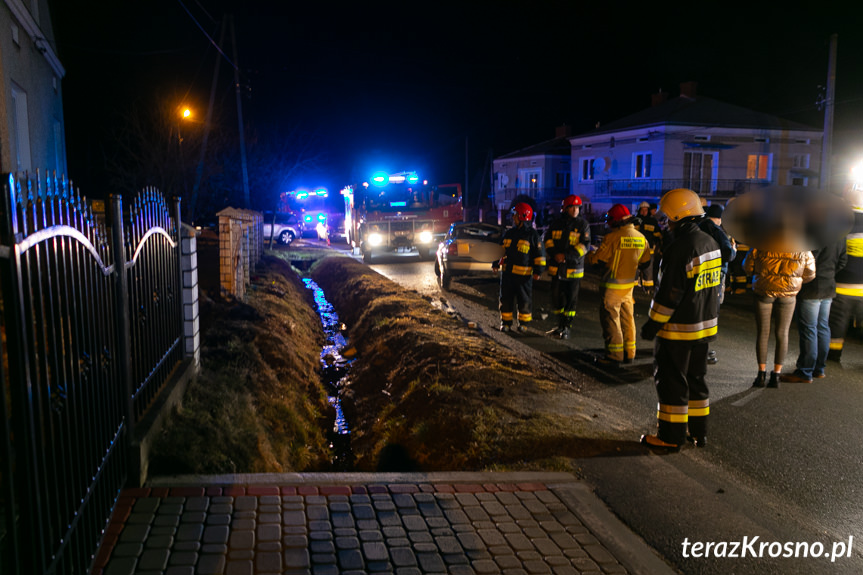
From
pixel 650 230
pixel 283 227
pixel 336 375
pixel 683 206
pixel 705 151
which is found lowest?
pixel 336 375

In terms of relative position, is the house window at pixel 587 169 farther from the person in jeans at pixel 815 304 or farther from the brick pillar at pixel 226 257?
the person in jeans at pixel 815 304

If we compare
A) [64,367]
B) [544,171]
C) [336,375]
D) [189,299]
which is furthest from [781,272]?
[544,171]

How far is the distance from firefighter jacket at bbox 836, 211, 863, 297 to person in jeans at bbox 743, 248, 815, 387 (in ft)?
2.44

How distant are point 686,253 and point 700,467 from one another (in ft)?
5.32

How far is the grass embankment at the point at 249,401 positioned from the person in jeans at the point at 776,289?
481 cm

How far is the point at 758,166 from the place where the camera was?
38.1 m

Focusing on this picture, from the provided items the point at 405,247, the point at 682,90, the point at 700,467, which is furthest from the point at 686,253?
the point at 682,90

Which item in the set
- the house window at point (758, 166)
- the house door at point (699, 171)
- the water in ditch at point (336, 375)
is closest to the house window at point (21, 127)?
the water in ditch at point (336, 375)

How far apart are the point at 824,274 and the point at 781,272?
667 millimetres

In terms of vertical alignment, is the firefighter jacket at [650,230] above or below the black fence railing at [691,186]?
below

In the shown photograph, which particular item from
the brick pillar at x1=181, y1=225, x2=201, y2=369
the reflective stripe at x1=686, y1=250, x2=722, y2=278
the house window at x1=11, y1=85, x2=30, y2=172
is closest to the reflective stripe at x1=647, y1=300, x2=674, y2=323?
the reflective stripe at x1=686, y1=250, x2=722, y2=278

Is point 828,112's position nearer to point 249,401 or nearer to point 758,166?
point 758,166

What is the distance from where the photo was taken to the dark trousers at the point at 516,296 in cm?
1044

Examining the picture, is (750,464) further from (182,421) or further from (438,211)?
(438,211)
